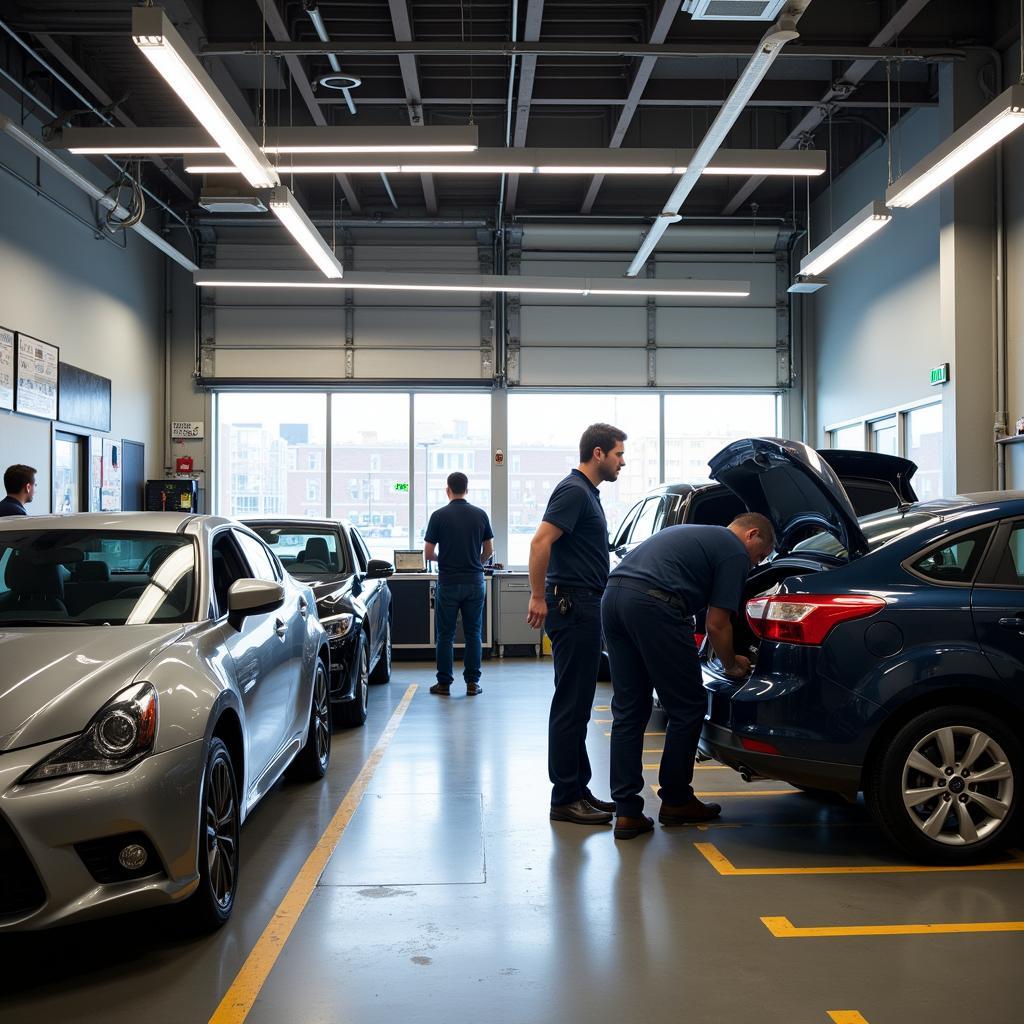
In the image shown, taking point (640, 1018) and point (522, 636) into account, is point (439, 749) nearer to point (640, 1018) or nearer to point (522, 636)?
point (640, 1018)

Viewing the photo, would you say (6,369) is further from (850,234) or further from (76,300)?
(850,234)

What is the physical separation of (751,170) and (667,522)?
4.03 m

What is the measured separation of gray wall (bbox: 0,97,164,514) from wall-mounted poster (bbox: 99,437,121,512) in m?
0.21

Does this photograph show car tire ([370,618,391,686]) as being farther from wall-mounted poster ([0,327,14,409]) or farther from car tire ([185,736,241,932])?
car tire ([185,736,241,932])

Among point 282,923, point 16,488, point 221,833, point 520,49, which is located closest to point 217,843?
point 221,833

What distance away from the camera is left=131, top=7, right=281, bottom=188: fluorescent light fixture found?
19.5ft

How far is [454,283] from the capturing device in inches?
513

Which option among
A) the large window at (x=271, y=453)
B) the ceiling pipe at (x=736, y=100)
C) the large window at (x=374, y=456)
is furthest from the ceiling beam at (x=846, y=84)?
the large window at (x=271, y=453)

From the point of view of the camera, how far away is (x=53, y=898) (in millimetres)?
2850

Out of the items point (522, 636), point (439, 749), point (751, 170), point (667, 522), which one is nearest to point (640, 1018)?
point (439, 749)

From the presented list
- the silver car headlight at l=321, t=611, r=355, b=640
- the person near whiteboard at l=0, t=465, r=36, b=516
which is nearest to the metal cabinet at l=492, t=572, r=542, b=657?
the silver car headlight at l=321, t=611, r=355, b=640

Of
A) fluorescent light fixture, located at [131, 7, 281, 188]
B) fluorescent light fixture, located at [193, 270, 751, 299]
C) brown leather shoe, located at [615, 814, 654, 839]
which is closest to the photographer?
brown leather shoe, located at [615, 814, 654, 839]

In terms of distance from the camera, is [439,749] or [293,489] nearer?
[439,749]

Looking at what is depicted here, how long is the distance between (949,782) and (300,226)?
792 cm
